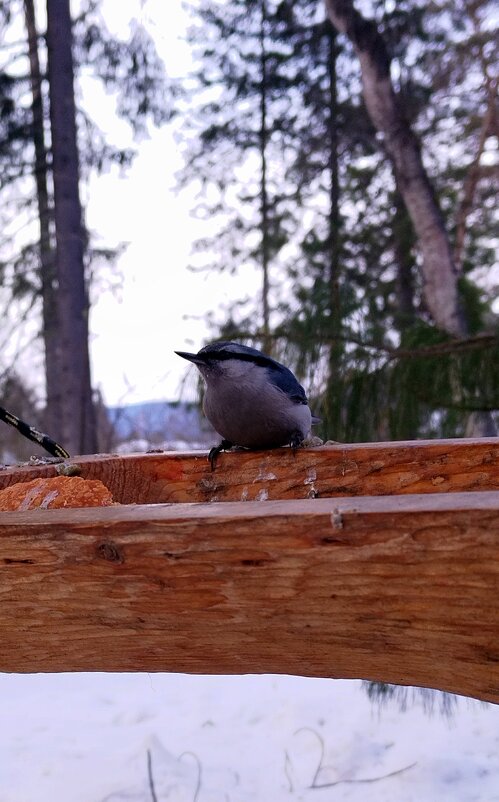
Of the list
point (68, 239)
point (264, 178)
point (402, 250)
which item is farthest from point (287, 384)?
point (264, 178)

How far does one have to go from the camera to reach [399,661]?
0.86 m

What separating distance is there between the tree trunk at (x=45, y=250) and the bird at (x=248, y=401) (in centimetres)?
330

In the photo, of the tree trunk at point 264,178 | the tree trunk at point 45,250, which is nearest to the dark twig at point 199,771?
the tree trunk at point 45,250

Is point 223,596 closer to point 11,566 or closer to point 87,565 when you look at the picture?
point 87,565

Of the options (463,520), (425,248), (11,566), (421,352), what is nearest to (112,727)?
(11,566)

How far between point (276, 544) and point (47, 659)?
42cm

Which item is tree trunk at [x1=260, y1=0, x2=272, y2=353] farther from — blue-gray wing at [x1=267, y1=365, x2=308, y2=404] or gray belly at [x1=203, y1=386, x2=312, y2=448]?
gray belly at [x1=203, y1=386, x2=312, y2=448]

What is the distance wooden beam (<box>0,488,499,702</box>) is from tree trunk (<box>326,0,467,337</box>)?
8.03ft

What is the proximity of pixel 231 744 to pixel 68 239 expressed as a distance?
350cm

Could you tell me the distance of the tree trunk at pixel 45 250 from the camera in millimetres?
5230

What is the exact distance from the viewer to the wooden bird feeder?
77 centimetres

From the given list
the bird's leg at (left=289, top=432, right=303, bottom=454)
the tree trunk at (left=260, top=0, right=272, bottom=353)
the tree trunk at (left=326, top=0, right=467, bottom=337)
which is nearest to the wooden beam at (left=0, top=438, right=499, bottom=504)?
the bird's leg at (left=289, top=432, right=303, bottom=454)

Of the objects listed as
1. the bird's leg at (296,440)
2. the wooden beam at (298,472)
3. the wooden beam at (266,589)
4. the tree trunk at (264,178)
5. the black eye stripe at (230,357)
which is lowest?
the wooden beam at (266,589)

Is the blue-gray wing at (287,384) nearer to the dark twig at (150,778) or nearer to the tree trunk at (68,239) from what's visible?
the dark twig at (150,778)
